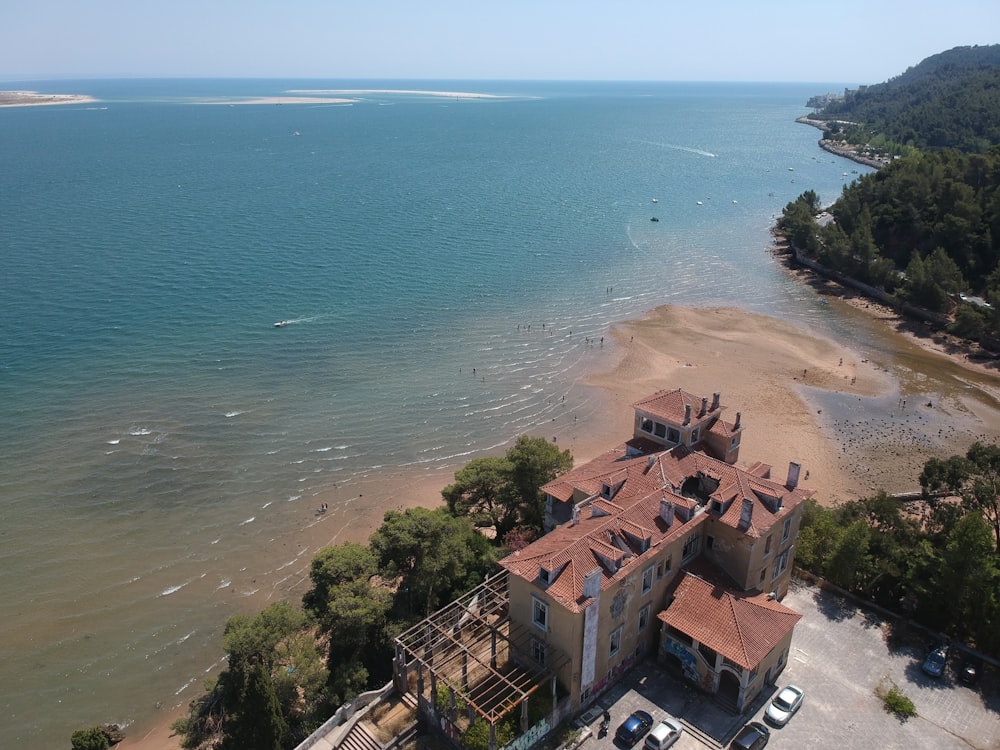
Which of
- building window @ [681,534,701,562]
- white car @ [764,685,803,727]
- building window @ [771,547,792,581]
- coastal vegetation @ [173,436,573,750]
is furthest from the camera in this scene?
building window @ [771,547,792,581]

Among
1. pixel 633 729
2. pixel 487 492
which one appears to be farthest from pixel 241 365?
pixel 633 729

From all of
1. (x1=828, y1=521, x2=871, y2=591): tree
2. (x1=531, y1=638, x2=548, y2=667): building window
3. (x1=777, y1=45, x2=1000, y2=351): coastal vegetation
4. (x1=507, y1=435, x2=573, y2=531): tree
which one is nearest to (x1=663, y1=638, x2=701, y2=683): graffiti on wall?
(x1=531, y1=638, x2=548, y2=667): building window

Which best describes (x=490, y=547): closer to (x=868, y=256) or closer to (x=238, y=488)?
(x=238, y=488)

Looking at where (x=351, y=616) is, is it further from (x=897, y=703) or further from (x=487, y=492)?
(x=897, y=703)

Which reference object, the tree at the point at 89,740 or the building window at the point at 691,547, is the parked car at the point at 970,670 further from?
the tree at the point at 89,740

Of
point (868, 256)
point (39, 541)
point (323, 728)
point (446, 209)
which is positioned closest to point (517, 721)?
point (323, 728)

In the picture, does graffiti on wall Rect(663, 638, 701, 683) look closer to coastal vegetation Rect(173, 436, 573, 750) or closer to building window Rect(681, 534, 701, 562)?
building window Rect(681, 534, 701, 562)
